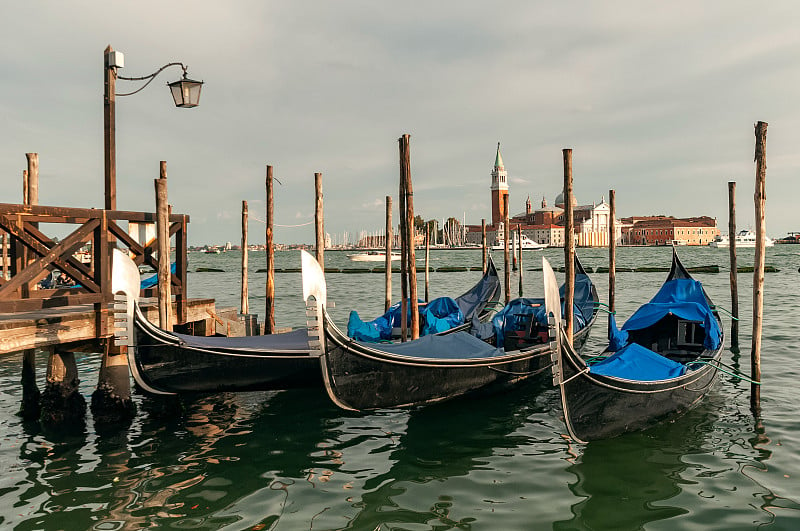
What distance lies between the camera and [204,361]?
543cm

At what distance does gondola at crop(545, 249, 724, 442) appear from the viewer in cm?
483

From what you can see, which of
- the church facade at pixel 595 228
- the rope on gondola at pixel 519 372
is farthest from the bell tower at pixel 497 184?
the rope on gondola at pixel 519 372

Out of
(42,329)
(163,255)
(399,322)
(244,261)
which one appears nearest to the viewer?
(42,329)

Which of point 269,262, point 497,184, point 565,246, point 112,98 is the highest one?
point 497,184

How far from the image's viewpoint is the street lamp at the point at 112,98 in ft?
19.6

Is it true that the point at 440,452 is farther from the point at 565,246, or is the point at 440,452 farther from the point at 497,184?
the point at 497,184

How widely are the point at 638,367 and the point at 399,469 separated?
2.60m

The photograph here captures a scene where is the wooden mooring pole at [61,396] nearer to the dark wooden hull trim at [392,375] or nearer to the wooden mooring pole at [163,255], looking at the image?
the wooden mooring pole at [163,255]

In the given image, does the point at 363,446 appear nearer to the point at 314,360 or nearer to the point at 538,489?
the point at 314,360

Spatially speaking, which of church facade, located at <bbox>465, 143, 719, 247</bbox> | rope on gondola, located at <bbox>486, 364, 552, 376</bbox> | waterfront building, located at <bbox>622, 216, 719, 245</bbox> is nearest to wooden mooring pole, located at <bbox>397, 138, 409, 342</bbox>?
rope on gondola, located at <bbox>486, 364, 552, 376</bbox>

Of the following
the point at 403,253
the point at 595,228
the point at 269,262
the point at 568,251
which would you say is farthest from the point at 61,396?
the point at 595,228

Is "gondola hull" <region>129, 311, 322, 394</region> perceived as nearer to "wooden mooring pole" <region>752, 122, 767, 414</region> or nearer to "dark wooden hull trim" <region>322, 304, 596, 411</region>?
"dark wooden hull trim" <region>322, 304, 596, 411</region>

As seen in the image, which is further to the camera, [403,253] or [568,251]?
[403,253]

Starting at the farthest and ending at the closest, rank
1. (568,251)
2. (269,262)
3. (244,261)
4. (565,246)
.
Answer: (244,261)
(269,262)
(565,246)
(568,251)
